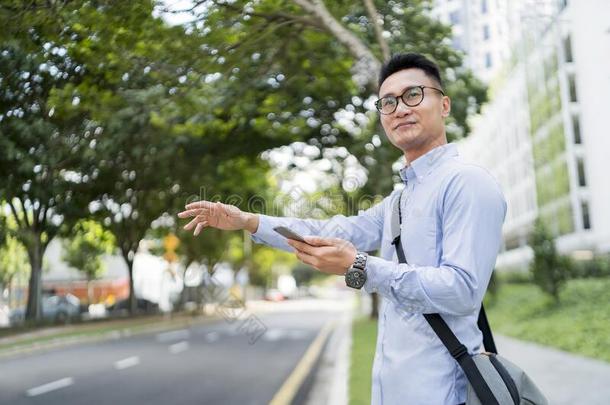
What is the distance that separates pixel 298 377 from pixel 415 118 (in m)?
8.44

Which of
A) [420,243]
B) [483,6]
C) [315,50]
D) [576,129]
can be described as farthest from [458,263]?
[576,129]

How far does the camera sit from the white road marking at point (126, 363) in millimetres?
11695

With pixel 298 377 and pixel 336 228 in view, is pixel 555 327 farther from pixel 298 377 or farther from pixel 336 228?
pixel 336 228

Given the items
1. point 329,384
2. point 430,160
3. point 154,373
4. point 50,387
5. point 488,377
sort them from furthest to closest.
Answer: point 154,373
point 50,387
point 329,384
point 430,160
point 488,377

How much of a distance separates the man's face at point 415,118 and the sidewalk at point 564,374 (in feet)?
19.2

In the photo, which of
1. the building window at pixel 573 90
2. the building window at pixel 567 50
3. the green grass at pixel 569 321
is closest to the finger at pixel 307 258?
the green grass at pixel 569 321

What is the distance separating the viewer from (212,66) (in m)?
5.22

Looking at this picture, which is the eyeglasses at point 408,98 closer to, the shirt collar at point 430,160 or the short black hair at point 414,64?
the short black hair at point 414,64

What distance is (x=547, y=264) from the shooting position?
17344 mm

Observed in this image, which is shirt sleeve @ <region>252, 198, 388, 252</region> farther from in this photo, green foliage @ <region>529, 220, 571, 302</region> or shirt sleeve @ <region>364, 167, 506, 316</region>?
green foliage @ <region>529, 220, 571, 302</region>

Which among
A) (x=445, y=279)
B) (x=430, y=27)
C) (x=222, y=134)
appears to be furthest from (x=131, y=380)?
(x=445, y=279)

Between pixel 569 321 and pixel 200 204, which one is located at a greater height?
pixel 200 204

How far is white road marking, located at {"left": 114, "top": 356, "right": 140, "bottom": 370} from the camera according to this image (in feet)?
38.4

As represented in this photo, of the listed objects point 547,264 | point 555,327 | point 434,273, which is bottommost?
point 555,327
